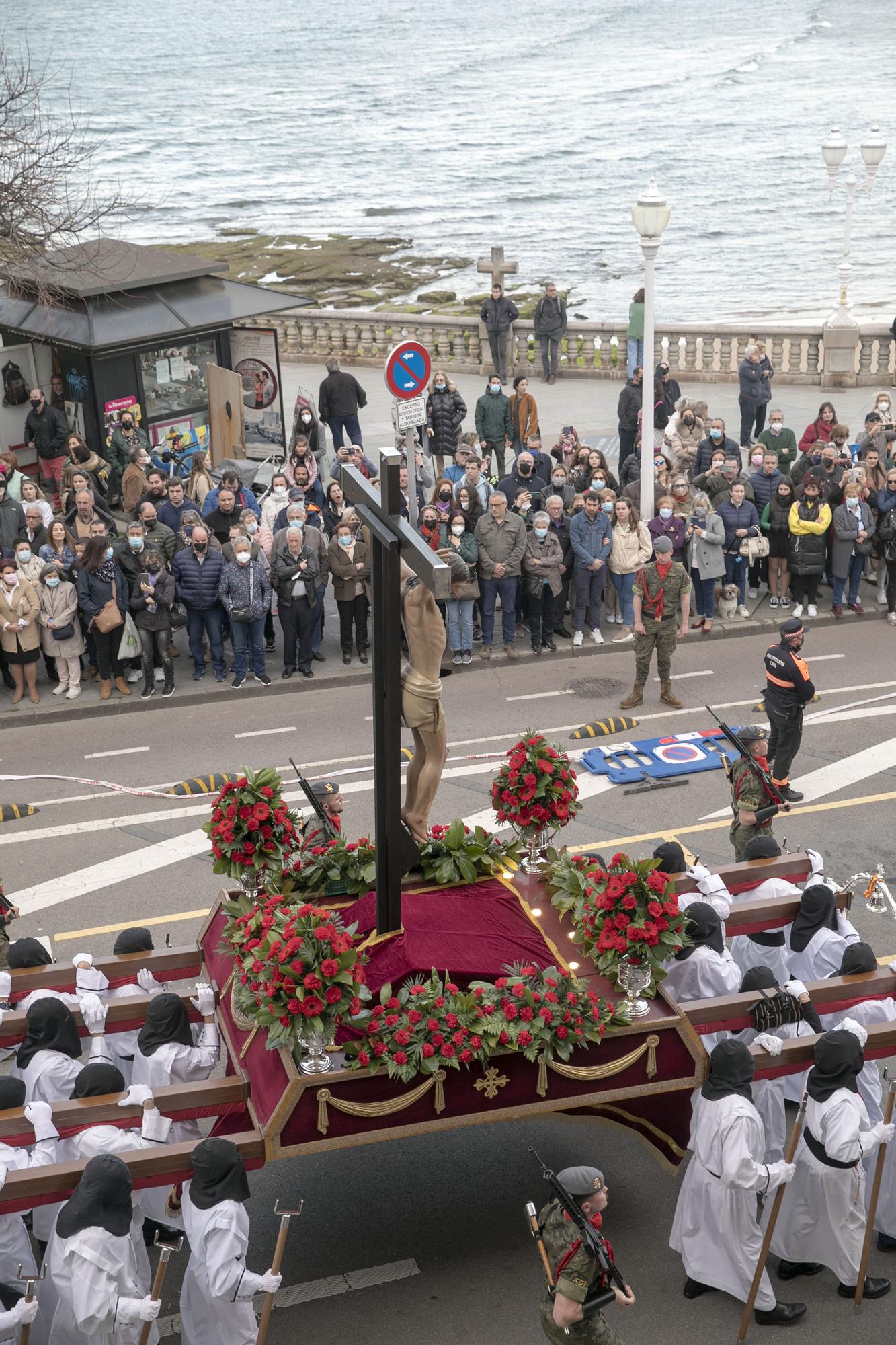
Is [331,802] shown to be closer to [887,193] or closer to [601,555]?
[601,555]

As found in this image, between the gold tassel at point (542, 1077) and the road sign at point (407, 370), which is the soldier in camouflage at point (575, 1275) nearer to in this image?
the gold tassel at point (542, 1077)

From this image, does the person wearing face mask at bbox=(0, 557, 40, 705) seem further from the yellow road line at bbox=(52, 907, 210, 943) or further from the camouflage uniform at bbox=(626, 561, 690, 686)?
the camouflage uniform at bbox=(626, 561, 690, 686)

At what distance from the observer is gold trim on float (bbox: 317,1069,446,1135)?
789 centimetres

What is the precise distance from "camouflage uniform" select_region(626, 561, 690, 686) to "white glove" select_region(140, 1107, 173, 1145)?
28.9ft

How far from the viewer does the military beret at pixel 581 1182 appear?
7.05 metres

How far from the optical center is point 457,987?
848 centimetres

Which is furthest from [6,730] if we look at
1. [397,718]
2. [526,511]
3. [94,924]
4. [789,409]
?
[789,409]

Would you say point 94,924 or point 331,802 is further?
point 94,924

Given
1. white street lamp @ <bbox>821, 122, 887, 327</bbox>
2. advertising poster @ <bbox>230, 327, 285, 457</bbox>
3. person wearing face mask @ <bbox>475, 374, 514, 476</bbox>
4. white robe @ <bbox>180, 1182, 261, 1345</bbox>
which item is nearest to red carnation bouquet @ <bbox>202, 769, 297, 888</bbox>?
white robe @ <bbox>180, 1182, 261, 1345</bbox>

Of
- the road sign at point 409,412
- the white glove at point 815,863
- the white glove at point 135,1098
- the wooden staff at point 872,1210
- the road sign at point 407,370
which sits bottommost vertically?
the wooden staff at point 872,1210

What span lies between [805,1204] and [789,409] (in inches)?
814

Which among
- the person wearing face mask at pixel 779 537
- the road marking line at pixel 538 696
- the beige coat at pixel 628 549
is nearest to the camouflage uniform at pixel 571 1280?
the road marking line at pixel 538 696

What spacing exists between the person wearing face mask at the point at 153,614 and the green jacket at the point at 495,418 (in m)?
7.97

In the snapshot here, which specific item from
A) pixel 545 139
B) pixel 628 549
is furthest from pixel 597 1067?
pixel 545 139
